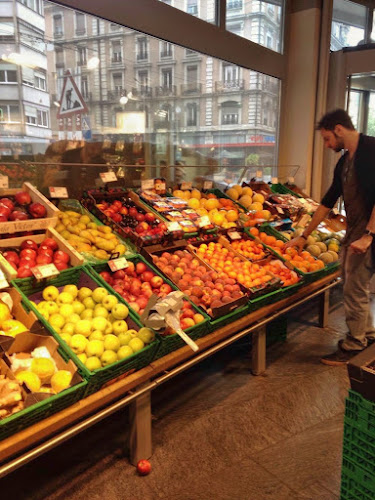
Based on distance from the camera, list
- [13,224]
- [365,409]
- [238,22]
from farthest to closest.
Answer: [238,22]
[13,224]
[365,409]

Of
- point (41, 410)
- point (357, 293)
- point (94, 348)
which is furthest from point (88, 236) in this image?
point (357, 293)

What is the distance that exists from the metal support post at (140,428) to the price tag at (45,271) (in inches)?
32.3

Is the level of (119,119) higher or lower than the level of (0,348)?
higher

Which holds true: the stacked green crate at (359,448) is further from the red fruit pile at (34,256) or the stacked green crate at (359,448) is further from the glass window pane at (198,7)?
the glass window pane at (198,7)

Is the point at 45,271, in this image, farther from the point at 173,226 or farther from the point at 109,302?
the point at 173,226

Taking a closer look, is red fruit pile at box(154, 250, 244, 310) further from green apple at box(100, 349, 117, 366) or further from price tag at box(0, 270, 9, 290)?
price tag at box(0, 270, 9, 290)

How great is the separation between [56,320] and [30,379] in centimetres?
44

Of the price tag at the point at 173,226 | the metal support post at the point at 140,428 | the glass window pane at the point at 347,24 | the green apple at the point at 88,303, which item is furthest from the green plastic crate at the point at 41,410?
the glass window pane at the point at 347,24

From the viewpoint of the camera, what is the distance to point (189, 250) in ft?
11.4

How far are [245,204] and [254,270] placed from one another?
5.01 feet

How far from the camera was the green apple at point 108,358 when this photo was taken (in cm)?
211

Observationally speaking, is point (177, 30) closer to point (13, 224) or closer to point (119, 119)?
point (119, 119)

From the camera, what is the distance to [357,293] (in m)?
3.43

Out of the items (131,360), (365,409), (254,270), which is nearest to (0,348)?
(131,360)
